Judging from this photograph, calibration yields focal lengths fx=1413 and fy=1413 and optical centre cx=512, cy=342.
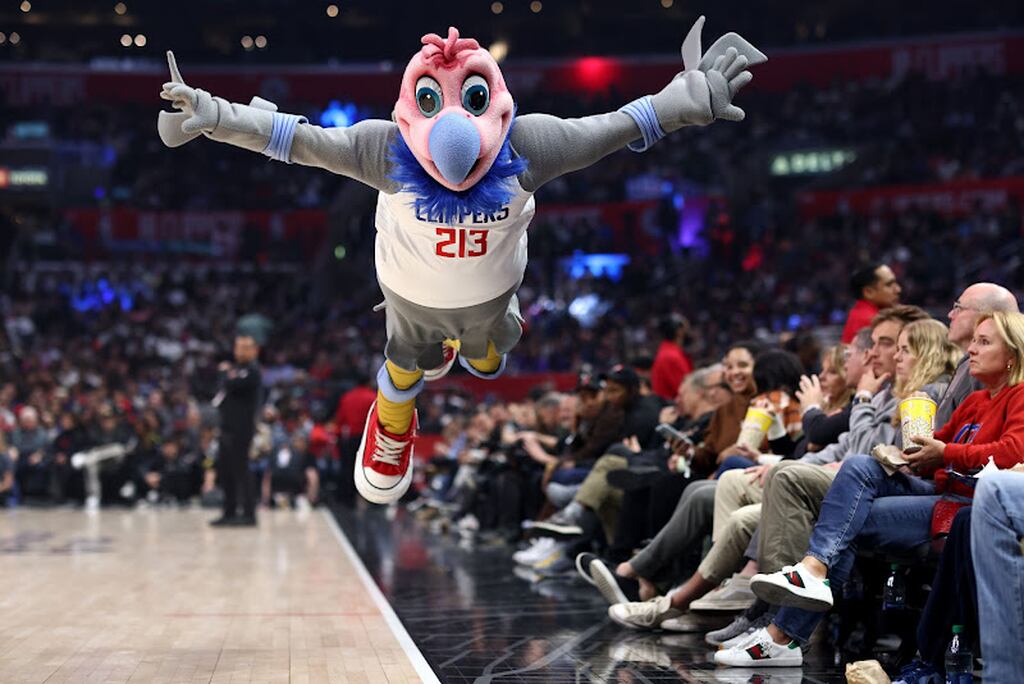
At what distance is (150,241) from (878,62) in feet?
42.5

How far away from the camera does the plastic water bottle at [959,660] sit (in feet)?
12.4

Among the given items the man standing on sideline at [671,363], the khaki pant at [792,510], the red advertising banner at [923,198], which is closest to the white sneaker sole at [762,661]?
the khaki pant at [792,510]

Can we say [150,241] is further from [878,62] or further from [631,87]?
[878,62]

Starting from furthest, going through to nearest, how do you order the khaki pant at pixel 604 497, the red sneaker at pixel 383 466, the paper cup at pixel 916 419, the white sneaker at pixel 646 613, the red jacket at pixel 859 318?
the khaki pant at pixel 604 497 < the red jacket at pixel 859 318 < the white sneaker at pixel 646 613 < the red sneaker at pixel 383 466 < the paper cup at pixel 916 419

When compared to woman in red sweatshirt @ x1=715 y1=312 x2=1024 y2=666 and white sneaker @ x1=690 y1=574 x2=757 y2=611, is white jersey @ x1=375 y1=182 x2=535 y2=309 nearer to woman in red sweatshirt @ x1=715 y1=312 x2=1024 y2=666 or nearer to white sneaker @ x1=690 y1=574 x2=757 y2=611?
woman in red sweatshirt @ x1=715 y1=312 x2=1024 y2=666

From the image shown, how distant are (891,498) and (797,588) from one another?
0.42m

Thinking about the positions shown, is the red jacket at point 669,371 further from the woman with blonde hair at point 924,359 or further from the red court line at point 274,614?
the woman with blonde hair at point 924,359

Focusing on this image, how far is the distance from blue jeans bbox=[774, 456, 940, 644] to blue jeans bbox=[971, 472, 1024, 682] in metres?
0.79

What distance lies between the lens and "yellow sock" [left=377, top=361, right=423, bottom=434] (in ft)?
17.0

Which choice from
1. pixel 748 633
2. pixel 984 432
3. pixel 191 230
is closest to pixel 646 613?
pixel 748 633

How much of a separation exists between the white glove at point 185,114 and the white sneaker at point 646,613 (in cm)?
255

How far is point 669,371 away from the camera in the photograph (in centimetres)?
917

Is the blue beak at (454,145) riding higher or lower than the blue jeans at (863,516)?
higher

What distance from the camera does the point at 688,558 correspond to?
6410 millimetres
